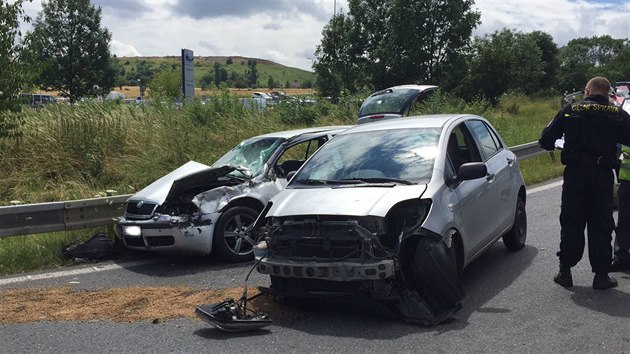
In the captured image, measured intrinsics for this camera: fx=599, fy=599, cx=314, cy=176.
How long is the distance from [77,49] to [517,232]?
2895cm

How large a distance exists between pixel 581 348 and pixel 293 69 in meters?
146

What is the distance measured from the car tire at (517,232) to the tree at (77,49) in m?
27.6

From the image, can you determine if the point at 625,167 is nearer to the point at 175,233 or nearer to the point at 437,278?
the point at 437,278

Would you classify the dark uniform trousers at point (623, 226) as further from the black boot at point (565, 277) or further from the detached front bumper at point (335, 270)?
the detached front bumper at point (335, 270)

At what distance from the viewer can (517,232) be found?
690 centimetres

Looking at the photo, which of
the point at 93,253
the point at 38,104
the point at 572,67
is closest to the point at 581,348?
the point at 93,253

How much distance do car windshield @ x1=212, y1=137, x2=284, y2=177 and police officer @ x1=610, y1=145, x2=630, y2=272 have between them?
4.07 metres

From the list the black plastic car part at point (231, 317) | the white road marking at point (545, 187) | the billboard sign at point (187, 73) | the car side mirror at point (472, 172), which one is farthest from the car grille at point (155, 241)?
the billboard sign at point (187, 73)

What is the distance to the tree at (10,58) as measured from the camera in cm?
943

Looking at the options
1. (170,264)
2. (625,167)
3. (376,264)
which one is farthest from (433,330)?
(170,264)

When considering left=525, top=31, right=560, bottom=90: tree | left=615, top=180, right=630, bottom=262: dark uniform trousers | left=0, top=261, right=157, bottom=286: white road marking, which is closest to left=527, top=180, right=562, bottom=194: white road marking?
left=615, top=180, right=630, bottom=262: dark uniform trousers

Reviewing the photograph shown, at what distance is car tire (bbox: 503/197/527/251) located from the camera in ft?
22.5

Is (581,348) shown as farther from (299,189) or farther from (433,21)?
(433,21)

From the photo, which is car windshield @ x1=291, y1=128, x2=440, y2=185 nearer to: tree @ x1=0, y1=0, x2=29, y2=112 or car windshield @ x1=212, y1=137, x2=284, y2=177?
car windshield @ x1=212, y1=137, x2=284, y2=177
